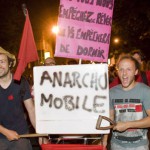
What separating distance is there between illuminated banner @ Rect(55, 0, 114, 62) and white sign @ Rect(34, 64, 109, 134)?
2.63 feet

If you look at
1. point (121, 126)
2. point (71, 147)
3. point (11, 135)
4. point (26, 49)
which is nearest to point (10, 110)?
point (11, 135)

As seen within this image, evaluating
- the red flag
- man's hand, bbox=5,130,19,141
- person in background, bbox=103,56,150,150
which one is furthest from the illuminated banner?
man's hand, bbox=5,130,19,141

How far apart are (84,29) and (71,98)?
1229 millimetres

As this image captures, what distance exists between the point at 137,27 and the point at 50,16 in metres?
19.1

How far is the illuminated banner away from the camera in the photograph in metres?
4.59

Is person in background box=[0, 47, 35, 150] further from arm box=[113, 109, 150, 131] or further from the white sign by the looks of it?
arm box=[113, 109, 150, 131]

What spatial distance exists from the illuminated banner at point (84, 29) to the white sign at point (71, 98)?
0.80m

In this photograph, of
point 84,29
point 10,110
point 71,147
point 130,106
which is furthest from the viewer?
point 84,29

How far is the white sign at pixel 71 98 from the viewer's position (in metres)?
3.74

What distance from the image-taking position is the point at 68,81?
3.80 meters

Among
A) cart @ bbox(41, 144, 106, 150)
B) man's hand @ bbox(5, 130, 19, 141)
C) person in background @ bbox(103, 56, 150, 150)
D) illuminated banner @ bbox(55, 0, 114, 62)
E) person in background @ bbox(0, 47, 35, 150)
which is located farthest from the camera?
illuminated banner @ bbox(55, 0, 114, 62)

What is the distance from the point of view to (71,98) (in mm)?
3795

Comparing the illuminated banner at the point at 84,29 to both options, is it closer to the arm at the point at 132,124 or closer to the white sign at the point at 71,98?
the white sign at the point at 71,98

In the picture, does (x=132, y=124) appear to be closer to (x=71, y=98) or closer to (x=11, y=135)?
(x=71, y=98)
